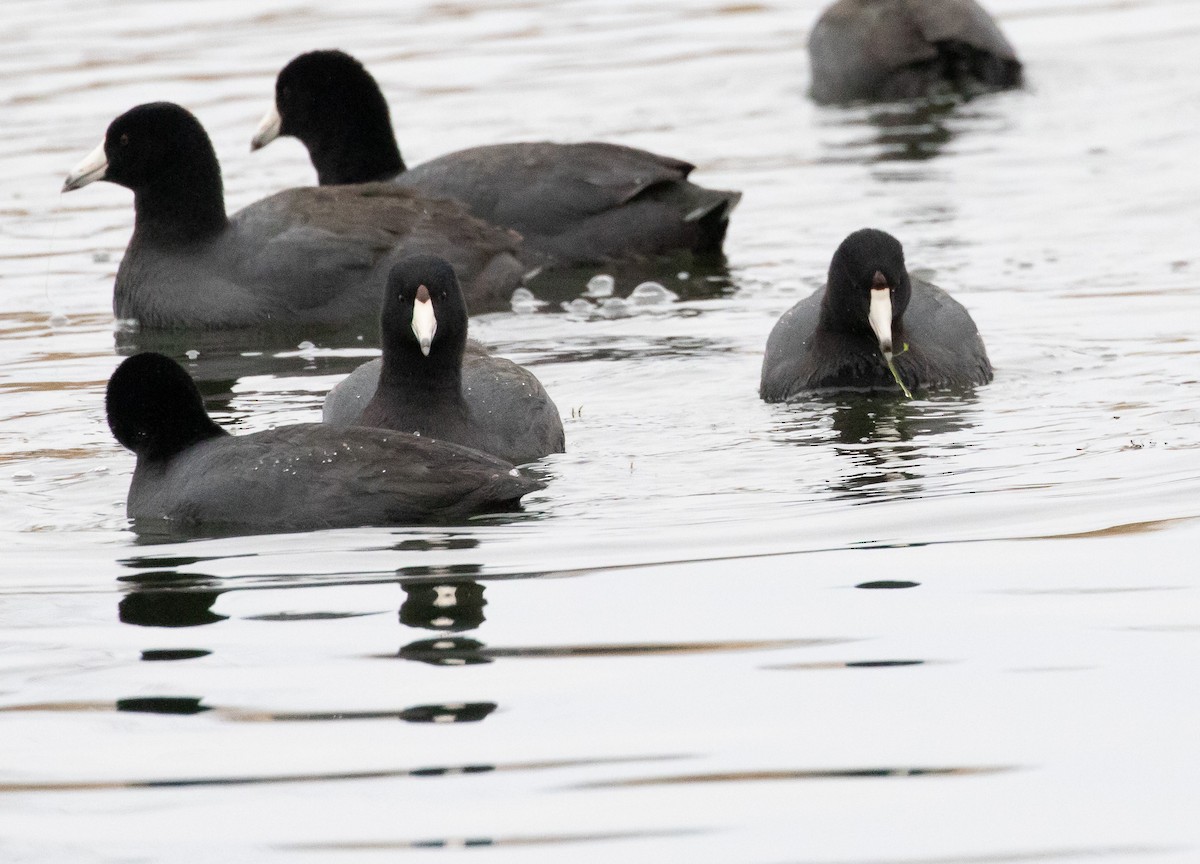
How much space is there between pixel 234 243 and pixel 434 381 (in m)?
3.67

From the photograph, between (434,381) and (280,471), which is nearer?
(280,471)

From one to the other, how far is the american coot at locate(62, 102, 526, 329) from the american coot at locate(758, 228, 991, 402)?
248 centimetres

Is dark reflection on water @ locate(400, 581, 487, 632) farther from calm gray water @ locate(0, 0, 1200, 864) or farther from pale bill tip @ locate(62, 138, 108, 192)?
pale bill tip @ locate(62, 138, 108, 192)

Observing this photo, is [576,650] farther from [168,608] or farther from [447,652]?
[168,608]

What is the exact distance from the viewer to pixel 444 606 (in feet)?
17.7

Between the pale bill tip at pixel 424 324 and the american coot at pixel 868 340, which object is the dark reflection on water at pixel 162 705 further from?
the american coot at pixel 868 340

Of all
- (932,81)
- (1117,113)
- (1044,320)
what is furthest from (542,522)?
(932,81)

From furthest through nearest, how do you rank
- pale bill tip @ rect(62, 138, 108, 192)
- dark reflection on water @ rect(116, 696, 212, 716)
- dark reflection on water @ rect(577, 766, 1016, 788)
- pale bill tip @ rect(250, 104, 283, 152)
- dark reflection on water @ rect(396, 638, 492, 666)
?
pale bill tip @ rect(250, 104, 283, 152), pale bill tip @ rect(62, 138, 108, 192), dark reflection on water @ rect(396, 638, 492, 666), dark reflection on water @ rect(116, 696, 212, 716), dark reflection on water @ rect(577, 766, 1016, 788)

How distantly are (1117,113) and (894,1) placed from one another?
2173 mm

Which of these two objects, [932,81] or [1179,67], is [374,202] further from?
[1179,67]

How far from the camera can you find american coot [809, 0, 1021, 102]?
1522 centimetres

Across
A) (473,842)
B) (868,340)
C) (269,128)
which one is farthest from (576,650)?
Answer: (269,128)

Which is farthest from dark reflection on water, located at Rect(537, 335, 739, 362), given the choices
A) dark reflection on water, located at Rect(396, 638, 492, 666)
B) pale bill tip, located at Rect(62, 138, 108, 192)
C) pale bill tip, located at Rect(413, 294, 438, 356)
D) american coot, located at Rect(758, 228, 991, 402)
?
dark reflection on water, located at Rect(396, 638, 492, 666)

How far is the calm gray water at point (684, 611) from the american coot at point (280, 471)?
0.12 m
